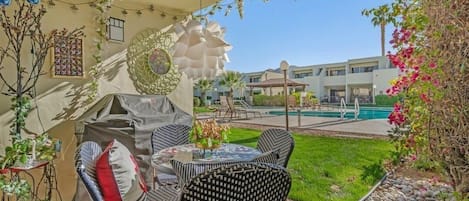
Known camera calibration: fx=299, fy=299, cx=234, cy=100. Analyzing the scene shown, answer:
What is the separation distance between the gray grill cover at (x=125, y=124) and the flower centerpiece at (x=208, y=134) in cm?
117

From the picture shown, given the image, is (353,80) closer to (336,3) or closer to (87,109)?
(336,3)

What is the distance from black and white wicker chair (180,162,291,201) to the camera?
1430 millimetres

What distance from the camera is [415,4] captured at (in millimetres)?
2102

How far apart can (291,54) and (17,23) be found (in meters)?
8.91

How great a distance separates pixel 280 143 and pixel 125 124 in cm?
186

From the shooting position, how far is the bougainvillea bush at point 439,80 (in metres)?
1.67

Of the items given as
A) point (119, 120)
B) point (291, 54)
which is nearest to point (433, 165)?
point (119, 120)

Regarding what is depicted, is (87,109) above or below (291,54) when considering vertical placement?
below

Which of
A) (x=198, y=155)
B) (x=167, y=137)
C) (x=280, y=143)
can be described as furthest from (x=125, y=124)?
(x=280, y=143)

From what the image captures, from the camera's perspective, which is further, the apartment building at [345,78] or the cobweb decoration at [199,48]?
the apartment building at [345,78]

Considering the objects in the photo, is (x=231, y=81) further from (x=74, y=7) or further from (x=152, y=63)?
(x=74, y=7)

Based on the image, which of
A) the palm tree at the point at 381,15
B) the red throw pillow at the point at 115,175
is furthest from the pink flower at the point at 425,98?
the red throw pillow at the point at 115,175

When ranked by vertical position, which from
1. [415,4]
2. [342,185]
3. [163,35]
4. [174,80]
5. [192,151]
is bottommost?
[342,185]

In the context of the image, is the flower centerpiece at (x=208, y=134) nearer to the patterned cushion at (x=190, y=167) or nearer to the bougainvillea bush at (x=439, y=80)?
the patterned cushion at (x=190, y=167)
